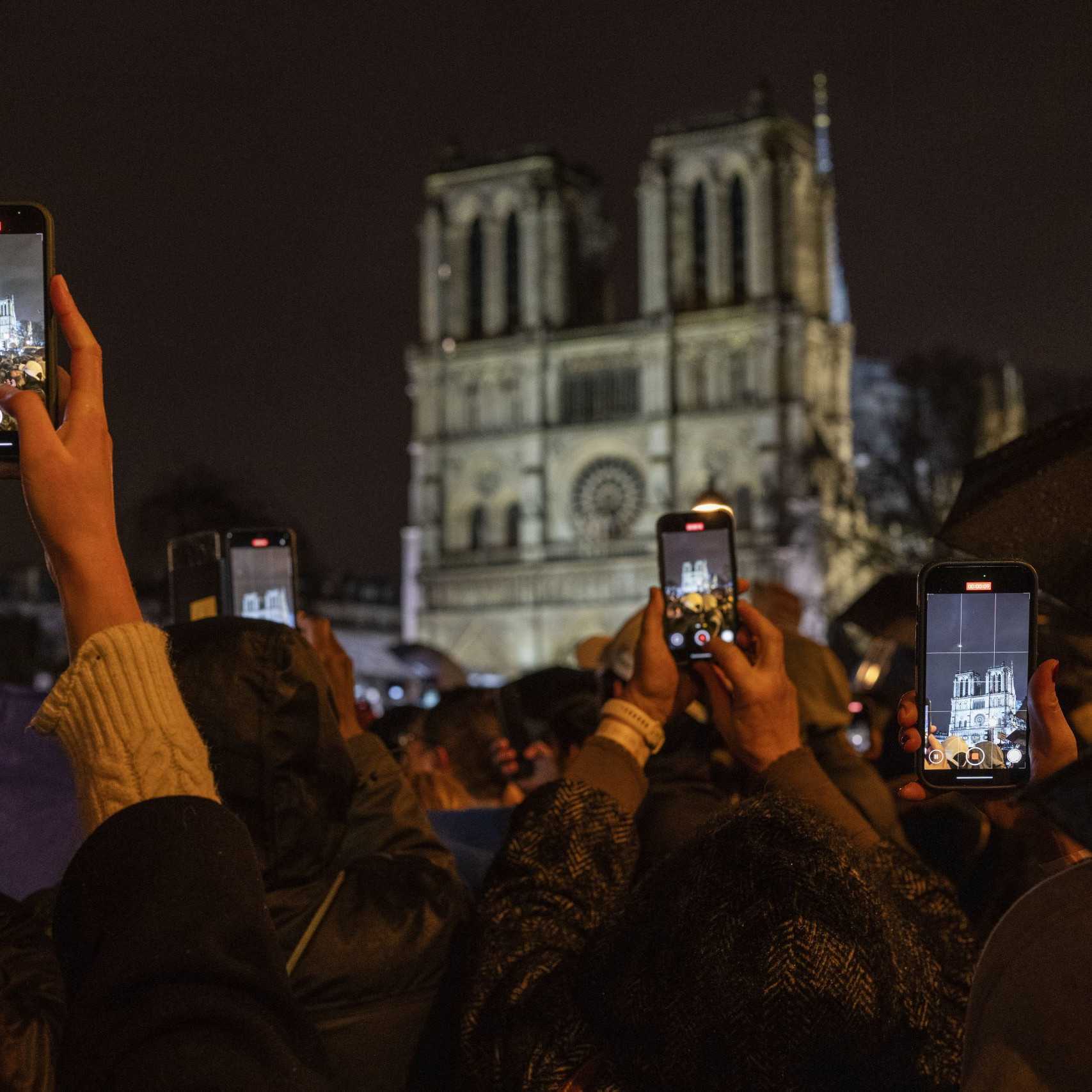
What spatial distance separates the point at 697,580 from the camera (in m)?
2.79

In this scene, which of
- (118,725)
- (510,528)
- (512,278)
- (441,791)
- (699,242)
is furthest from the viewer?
(512,278)

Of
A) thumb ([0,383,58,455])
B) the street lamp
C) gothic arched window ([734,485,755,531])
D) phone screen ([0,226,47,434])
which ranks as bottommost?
gothic arched window ([734,485,755,531])

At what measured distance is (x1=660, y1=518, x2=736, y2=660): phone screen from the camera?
2.61m

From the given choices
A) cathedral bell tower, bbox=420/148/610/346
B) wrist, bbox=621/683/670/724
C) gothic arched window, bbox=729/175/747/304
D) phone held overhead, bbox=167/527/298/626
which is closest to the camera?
wrist, bbox=621/683/670/724

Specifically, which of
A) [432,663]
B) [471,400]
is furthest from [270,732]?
[471,400]

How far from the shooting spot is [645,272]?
46.3 m

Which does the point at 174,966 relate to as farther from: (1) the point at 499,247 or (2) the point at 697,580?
(1) the point at 499,247

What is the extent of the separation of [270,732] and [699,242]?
45255 millimetres

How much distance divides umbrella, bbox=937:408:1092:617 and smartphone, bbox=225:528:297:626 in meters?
1.53

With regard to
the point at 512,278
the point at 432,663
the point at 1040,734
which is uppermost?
the point at 512,278

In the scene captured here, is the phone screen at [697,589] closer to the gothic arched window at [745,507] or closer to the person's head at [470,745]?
the person's head at [470,745]

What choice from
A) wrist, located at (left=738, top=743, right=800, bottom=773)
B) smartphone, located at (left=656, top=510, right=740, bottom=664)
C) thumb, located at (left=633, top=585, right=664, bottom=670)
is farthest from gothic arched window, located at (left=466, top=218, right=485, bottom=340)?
wrist, located at (left=738, top=743, right=800, bottom=773)

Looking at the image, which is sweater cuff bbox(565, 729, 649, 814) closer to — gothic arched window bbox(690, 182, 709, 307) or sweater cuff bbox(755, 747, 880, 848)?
sweater cuff bbox(755, 747, 880, 848)

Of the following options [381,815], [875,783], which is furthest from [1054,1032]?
[875,783]
